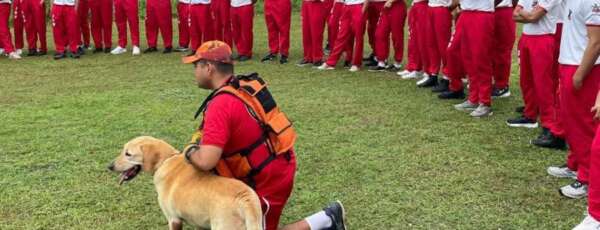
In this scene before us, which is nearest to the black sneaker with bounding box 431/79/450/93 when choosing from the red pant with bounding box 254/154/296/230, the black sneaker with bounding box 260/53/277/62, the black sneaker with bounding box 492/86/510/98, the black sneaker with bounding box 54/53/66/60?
the black sneaker with bounding box 492/86/510/98

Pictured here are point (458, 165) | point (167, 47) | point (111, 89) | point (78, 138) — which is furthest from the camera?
point (167, 47)

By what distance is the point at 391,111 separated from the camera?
6879mm

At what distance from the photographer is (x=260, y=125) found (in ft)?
11.4

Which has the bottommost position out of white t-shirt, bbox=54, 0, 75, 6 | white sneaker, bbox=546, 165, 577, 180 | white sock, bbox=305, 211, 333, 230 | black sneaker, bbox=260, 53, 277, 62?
black sneaker, bbox=260, 53, 277, 62

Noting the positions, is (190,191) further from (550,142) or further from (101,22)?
(101,22)

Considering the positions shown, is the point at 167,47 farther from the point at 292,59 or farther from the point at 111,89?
the point at 111,89

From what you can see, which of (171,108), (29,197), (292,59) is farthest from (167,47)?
(29,197)

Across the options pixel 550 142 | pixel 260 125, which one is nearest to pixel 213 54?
pixel 260 125

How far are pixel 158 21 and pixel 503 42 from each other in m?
6.35

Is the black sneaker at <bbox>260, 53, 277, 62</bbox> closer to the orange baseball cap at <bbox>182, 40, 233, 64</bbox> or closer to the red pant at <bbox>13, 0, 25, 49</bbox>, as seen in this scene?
the red pant at <bbox>13, 0, 25, 49</bbox>

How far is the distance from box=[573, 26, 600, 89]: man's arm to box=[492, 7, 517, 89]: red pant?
9.17 feet

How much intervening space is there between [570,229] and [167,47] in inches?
343

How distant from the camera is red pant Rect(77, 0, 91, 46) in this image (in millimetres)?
11125

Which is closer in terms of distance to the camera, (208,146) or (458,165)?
(208,146)
